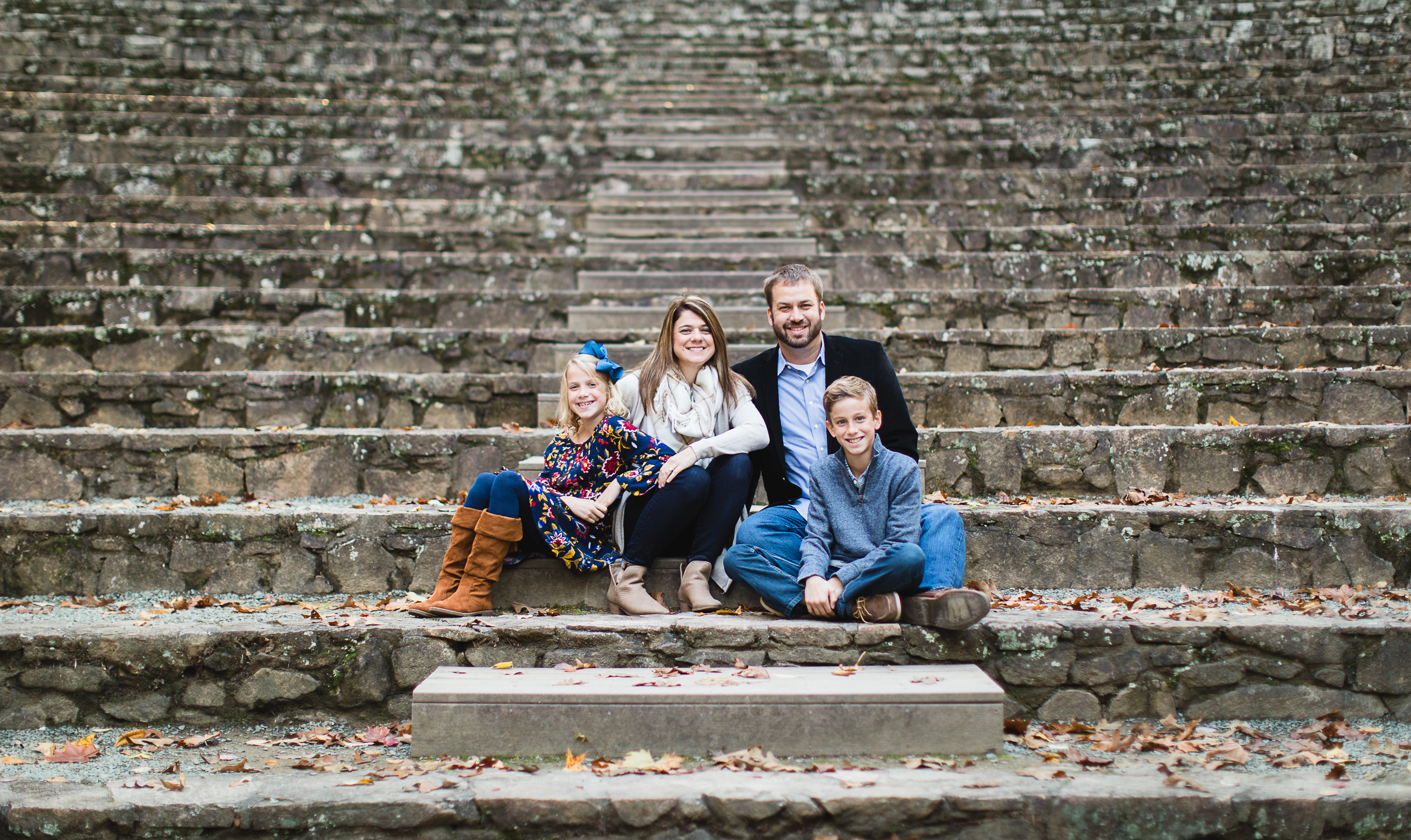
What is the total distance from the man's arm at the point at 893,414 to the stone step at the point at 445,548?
1.54ft

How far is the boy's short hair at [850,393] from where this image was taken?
10.2 ft

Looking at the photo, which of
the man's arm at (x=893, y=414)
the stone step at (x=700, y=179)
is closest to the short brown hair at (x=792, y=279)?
the man's arm at (x=893, y=414)

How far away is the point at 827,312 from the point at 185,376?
3422mm

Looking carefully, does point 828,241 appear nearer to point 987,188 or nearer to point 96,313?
point 987,188

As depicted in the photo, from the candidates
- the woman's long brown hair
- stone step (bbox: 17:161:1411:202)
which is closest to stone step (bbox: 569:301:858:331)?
the woman's long brown hair

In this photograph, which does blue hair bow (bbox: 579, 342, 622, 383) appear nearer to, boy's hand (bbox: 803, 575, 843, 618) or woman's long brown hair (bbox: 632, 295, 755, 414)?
woman's long brown hair (bbox: 632, 295, 755, 414)

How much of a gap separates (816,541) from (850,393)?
519mm

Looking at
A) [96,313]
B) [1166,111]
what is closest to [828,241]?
[1166,111]

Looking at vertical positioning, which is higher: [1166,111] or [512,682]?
[1166,111]

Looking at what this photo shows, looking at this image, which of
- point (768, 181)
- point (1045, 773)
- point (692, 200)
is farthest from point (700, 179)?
point (1045, 773)

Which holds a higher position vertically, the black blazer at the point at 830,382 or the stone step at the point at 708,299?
the stone step at the point at 708,299

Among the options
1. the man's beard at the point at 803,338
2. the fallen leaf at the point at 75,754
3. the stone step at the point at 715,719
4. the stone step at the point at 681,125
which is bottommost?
the fallen leaf at the point at 75,754

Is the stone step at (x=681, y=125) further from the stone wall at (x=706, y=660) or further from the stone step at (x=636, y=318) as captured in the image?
the stone wall at (x=706, y=660)

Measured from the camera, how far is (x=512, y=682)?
2.78 meters
